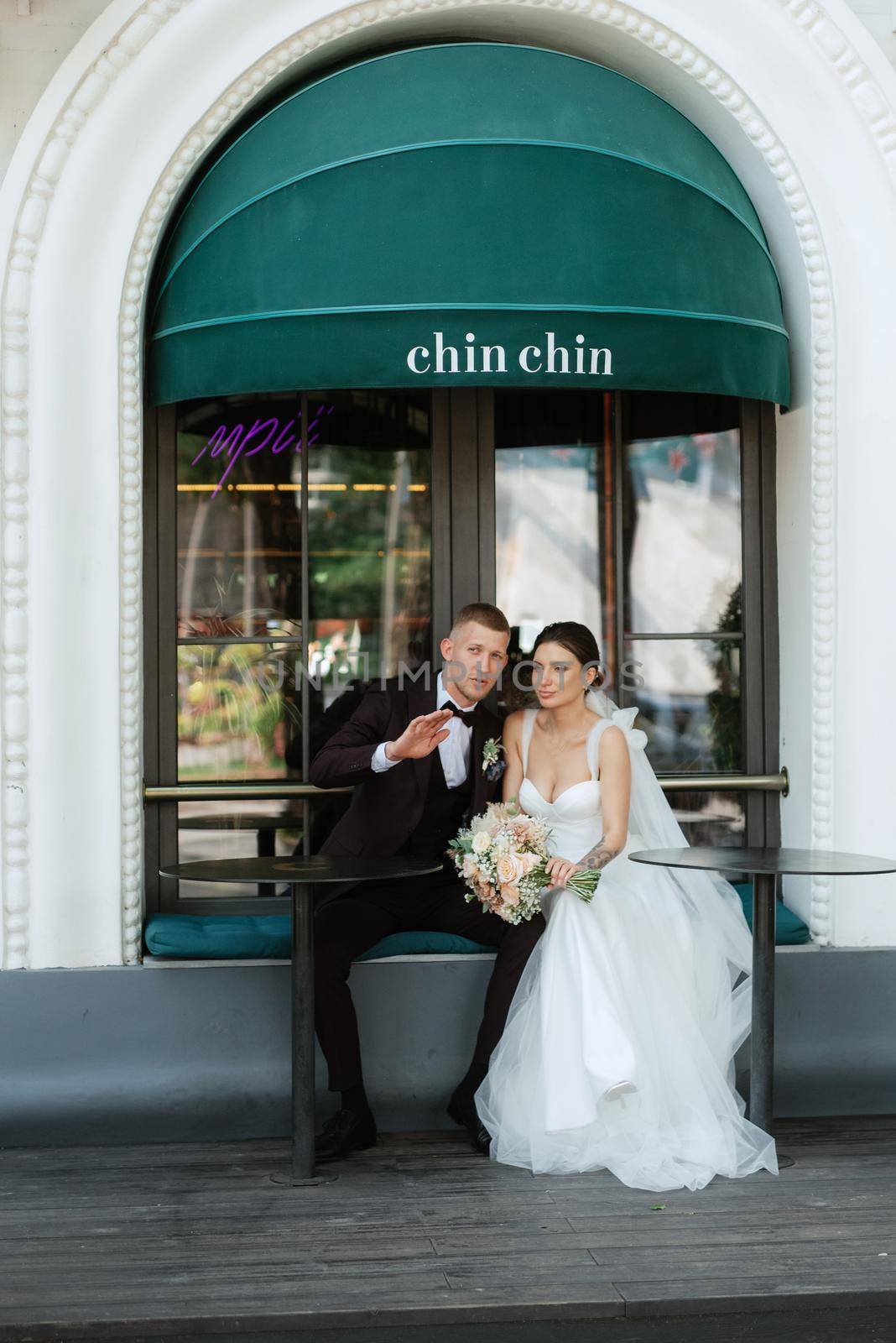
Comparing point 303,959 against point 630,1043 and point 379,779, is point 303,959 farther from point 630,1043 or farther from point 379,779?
point 630,1043

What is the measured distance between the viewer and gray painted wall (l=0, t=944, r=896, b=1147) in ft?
14.8

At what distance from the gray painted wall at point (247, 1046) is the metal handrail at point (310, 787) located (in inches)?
27.8

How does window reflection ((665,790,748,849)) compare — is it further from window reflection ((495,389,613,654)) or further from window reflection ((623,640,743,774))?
window reflection ((495,389,613,654))

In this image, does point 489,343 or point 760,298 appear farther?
point 760,298

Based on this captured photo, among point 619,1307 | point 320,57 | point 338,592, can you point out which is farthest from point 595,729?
point 320,57

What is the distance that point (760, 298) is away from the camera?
4.73 metres

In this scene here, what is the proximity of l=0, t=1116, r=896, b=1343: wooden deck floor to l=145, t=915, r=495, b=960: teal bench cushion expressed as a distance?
650 millimetres

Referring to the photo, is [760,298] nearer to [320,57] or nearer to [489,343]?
[489,343]

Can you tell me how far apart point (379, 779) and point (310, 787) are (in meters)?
0.53

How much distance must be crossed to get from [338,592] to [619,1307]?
2927 mm

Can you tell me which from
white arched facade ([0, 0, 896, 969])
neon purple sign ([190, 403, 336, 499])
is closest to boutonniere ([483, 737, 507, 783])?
white arched facade ([0, 0, 896, 969])

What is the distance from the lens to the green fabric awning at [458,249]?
171 inches

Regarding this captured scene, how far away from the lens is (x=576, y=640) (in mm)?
4754

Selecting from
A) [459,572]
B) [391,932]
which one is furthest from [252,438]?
[391,932]
